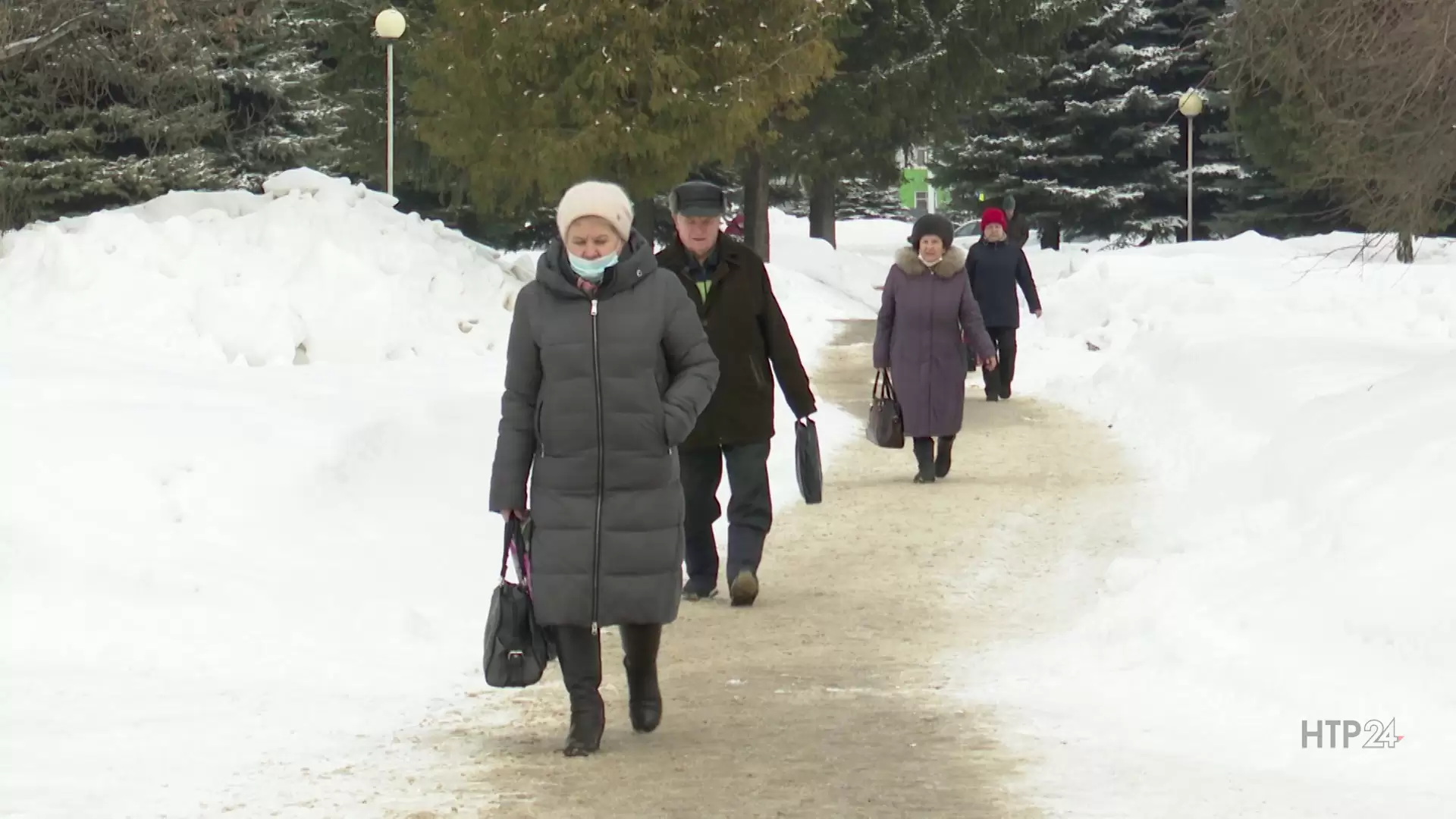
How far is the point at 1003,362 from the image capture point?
1864 cm

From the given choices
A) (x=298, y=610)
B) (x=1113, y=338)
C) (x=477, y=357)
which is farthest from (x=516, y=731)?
(x=1113, y=338)

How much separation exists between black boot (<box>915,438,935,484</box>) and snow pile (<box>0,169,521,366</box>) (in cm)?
571

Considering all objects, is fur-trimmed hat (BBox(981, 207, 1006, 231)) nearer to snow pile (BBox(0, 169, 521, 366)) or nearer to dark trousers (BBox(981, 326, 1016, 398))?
dark trousers (BBox(981, 326, 1016, 398))

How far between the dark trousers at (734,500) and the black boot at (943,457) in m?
4.16

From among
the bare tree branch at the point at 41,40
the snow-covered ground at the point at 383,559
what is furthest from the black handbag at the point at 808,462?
the bare tree branch at the point at 41,40

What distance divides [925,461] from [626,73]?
34.4 ft

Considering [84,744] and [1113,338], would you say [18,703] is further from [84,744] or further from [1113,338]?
[1113,338]

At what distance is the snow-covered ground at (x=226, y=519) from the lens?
6.45m

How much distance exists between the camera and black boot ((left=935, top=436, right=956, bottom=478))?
13414 mm

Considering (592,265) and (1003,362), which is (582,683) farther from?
(1003,362)

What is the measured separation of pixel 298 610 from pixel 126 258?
9.51m

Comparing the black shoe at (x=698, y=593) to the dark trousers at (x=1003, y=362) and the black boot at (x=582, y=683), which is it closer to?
the black boot at (x=582, y=683)

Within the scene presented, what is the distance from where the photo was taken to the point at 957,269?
13.2m

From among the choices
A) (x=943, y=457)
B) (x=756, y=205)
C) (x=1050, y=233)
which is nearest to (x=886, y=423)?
(x=943, y=457)
